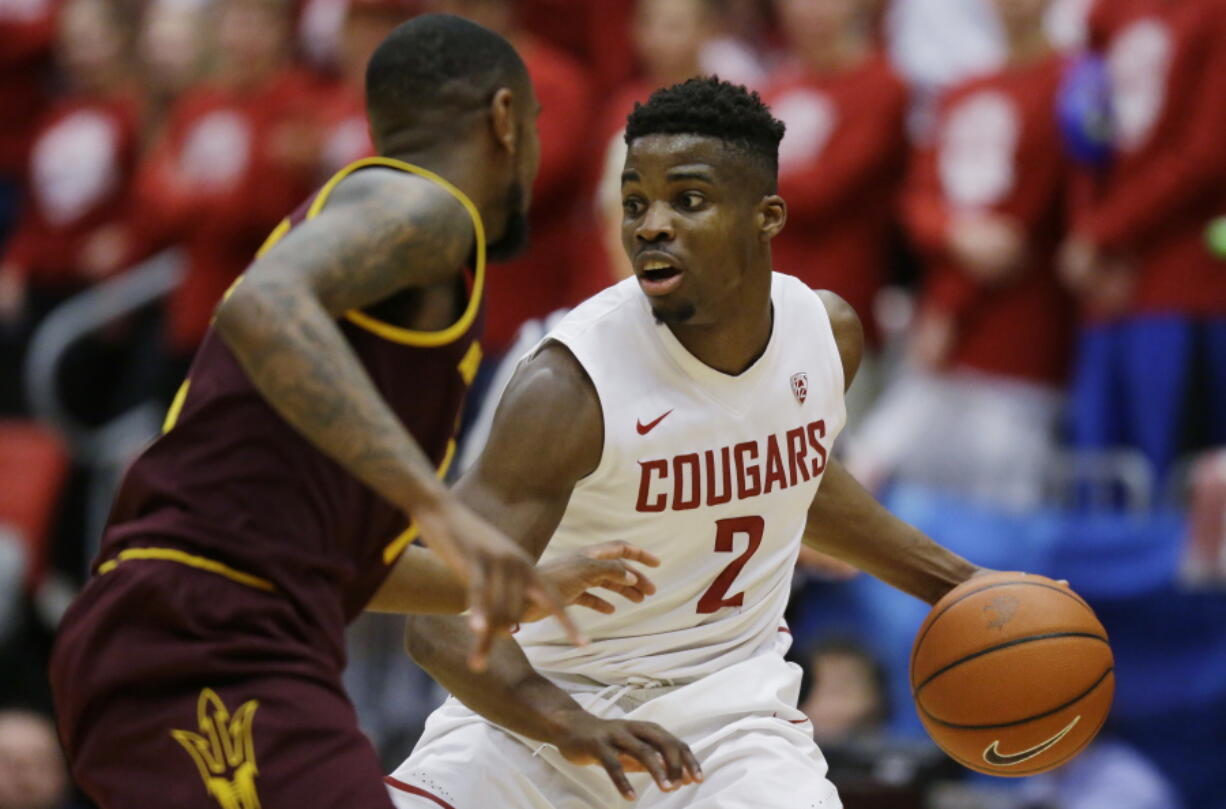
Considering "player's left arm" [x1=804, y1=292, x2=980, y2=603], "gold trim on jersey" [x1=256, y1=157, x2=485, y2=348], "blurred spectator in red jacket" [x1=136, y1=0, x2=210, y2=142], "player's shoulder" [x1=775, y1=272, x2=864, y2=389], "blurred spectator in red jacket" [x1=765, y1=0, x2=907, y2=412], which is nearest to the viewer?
"gold trim on jersey" [x1=256, y1=157, x2=485, y2=348]

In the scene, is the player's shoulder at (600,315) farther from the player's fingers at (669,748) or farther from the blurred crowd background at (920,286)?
the blurred crowd background at (920,286)

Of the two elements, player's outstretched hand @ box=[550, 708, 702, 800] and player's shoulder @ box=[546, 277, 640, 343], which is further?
player's shoulder @ box=[546, 277, 640, 343]

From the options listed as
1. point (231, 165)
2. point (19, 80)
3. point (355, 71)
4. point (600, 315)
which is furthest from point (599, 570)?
point (19, 80)

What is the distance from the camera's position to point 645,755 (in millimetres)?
3529

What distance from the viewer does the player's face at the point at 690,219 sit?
147 inches

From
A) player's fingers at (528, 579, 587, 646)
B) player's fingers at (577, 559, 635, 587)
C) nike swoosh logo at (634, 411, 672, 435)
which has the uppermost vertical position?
nike swoosh logo at (634, 411, 672, 435)

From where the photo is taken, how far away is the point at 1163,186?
6.87 m

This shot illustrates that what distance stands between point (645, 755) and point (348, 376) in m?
1.04

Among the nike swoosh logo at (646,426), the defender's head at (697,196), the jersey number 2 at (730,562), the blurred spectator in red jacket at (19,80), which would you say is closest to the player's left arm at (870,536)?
the jersey number 2 at (730,562)

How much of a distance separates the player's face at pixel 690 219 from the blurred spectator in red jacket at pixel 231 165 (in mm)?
5310

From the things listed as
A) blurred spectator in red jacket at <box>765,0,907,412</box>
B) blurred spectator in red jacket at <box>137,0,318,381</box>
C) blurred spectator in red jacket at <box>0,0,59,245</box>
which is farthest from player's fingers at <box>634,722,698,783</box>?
blurred spectator in red jacket at <box>0,0,59,245</box>

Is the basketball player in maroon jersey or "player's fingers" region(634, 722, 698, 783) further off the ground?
the basketball player in maroon jersey

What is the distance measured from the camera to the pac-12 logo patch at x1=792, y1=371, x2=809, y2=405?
401 centimetres

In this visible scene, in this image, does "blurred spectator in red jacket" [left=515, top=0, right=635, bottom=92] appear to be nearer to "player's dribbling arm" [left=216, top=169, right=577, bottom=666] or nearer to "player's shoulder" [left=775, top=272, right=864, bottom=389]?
"player's shoulder" [left=775, top=272, right=864, bottom=389]
